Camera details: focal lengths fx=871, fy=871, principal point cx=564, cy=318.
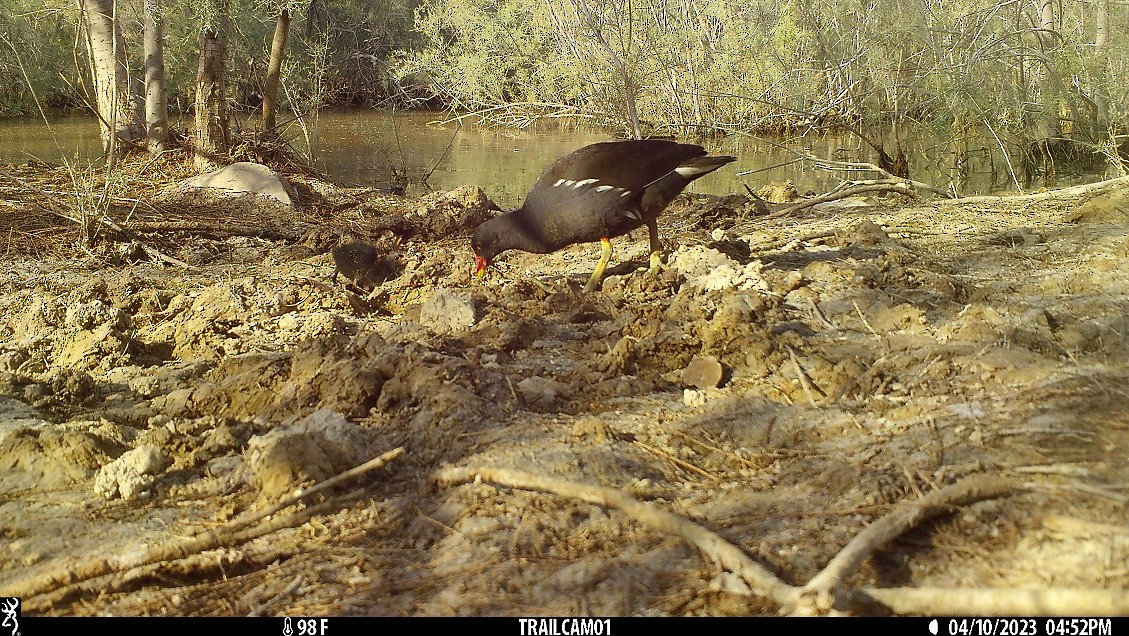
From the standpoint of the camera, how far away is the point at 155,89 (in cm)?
941

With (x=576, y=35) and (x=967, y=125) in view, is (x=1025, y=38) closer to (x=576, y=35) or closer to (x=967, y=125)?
(x=967, y=125)

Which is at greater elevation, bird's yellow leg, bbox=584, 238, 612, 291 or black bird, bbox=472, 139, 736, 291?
black bird, bbox=472, 139, 736, 291

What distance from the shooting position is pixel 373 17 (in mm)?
19766

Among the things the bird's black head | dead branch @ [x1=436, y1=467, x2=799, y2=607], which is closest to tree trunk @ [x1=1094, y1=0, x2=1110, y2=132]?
the bird's black head

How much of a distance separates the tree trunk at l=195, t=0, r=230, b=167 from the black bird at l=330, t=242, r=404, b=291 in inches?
170

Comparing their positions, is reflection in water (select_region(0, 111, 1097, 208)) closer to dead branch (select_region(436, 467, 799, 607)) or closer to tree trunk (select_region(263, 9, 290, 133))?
tree trunk (select_region(263, 9, 290, 133))

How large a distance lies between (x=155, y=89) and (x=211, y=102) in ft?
3.31

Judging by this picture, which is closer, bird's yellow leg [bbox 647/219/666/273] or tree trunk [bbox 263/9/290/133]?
bird's yellow leg [bbox 647/219/666/273]

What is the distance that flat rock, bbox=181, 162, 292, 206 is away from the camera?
26.2ft

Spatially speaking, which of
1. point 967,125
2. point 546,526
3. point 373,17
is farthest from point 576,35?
point 373,17

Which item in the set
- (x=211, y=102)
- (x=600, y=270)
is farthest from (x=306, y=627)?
(x=211, y=102)

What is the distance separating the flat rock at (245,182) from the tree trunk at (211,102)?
798 millimetres

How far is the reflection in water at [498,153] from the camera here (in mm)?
10125

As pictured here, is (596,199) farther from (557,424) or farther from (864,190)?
(864,190)
